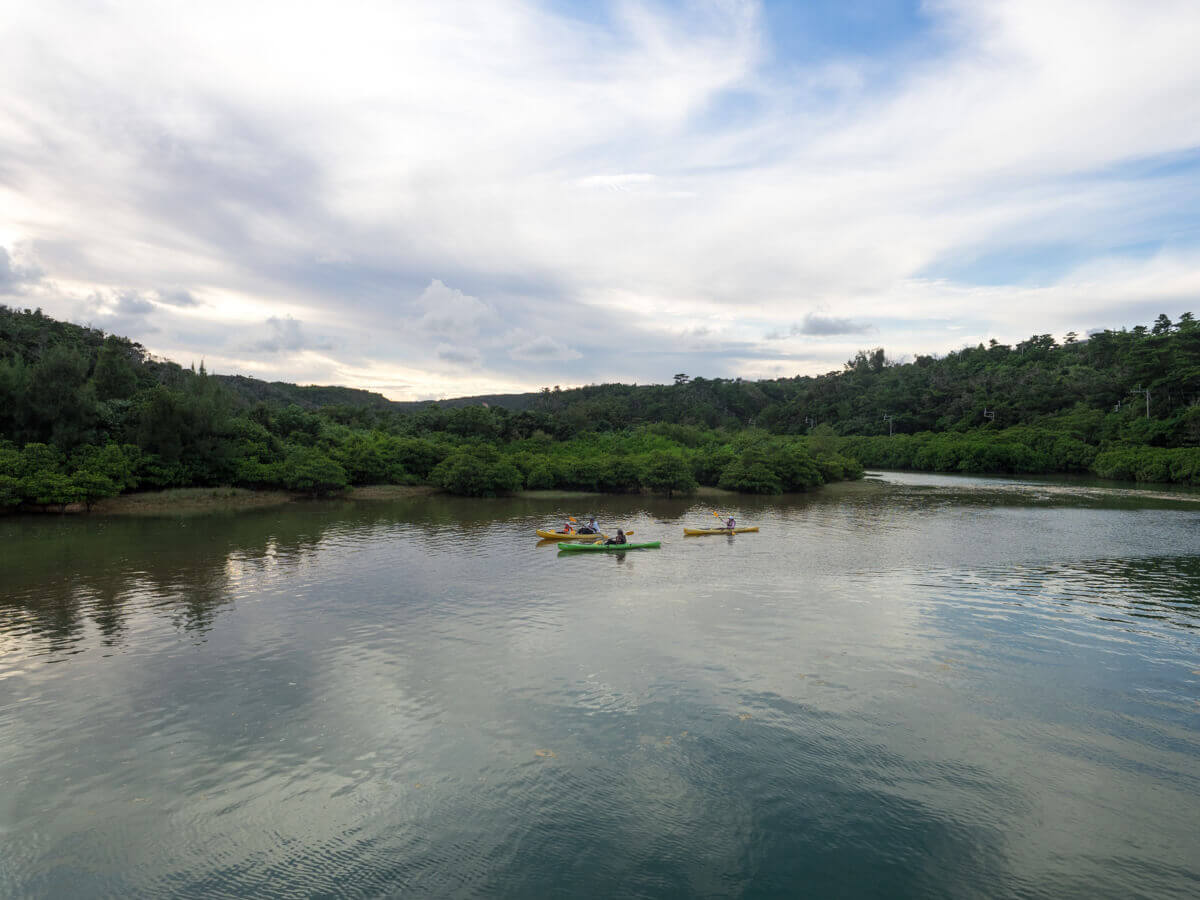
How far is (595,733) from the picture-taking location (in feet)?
35.8

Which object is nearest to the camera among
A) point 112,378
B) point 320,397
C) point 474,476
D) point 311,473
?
point 311,473

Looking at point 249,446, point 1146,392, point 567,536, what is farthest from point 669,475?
point 1146,392

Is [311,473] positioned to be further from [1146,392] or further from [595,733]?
[1146,392]

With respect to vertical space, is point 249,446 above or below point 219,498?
above

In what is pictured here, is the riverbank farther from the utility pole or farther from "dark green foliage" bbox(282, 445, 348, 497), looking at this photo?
the utility pole

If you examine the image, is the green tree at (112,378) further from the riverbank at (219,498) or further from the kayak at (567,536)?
the kayak at (567,536)

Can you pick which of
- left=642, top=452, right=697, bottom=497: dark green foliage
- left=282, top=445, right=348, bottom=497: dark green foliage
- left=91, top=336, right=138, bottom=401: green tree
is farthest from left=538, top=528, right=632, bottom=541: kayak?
left=91, top=336, right=138, bottom=401: green tree

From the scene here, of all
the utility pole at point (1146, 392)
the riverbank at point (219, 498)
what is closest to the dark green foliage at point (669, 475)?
the riverbank at point (219, 498)

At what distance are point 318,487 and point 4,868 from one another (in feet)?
129

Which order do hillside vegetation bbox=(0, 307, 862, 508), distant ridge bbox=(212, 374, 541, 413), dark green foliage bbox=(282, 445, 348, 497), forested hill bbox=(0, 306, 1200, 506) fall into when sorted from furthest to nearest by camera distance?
distant ridge bbox=(212, 374, 541, 413) < dark green foliage bbox=(282, 445, 348, 497) < forested hill bbox=(0, 306, 1200, 506) < hillside vegetation bbox=(0, 307, 862, 508)

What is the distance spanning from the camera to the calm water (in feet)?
25.6

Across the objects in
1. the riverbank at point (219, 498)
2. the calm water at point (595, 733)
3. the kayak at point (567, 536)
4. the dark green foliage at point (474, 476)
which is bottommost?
the calm water at point (595, 733)

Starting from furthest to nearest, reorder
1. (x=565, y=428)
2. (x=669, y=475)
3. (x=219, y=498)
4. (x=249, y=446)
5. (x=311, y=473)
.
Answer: (x=565, y=428), (x=669, y=475), (x=249, y=446), (x=311, y=473), (x=219, y=498)

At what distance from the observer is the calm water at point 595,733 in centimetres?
781
